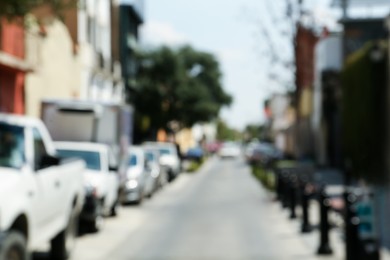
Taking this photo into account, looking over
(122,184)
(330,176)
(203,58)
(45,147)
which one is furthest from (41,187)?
(203,58)

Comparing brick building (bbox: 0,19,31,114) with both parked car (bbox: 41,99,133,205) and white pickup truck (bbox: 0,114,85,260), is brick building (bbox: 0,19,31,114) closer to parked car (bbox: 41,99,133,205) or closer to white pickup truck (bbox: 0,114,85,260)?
parked car (bbox: 41,99,133,205)

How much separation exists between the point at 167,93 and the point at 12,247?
50796 mm

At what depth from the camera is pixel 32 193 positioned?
8.73 meters

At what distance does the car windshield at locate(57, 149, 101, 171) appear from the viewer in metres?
17.1

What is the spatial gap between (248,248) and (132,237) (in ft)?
9.02

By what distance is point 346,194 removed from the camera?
411 inches

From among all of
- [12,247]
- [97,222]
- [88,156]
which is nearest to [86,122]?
[88,156]

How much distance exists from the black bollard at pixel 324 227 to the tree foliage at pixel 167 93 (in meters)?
44.5

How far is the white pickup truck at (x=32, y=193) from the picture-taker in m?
7.82

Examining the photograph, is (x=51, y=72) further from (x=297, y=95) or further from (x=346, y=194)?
(x=346, y=194)

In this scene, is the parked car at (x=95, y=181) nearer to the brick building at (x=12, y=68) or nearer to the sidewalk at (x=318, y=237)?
the sidewalk at (x=318, y=237)

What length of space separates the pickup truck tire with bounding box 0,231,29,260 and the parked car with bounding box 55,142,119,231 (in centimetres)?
790

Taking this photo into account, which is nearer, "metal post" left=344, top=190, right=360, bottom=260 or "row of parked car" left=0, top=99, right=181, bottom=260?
"row of parked car" left=0, top=99, right=181, bottom=260

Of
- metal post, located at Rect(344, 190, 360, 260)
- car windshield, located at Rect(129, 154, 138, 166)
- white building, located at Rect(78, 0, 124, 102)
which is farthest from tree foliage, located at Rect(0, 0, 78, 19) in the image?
white building, located at Rect(78, 0, 124, 102)
